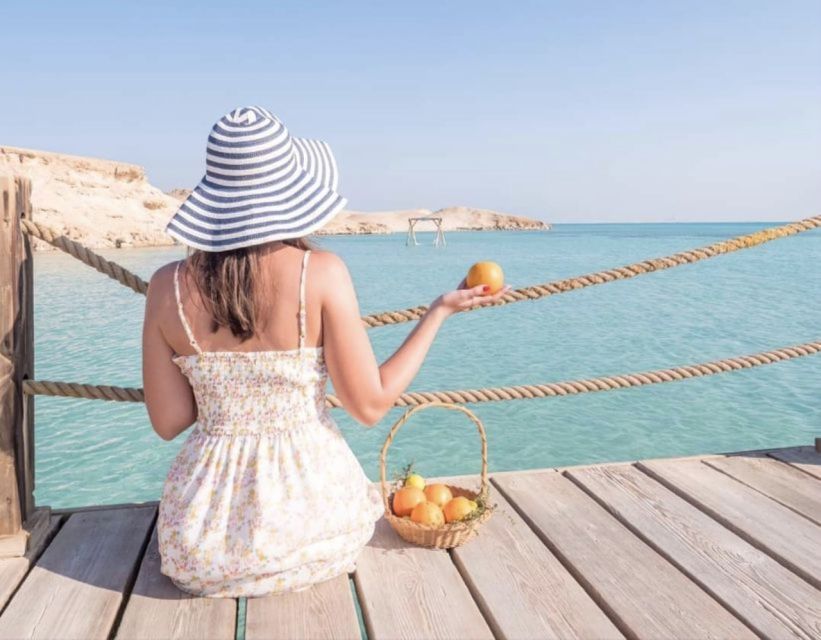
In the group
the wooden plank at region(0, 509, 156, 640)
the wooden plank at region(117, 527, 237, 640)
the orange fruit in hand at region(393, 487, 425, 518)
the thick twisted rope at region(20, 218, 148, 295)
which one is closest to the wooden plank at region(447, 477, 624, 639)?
the orange fruit in hand at region(393, 487, 425, 518)

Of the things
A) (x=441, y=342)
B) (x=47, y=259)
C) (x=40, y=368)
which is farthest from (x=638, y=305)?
(x=47, y=259)

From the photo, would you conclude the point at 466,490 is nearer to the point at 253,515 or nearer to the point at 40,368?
the point at 253,515

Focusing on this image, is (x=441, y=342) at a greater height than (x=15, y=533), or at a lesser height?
lesser

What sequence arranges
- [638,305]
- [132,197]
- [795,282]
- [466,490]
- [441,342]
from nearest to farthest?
[466,490], [441,342], [638,305], [795,282], [132,197]

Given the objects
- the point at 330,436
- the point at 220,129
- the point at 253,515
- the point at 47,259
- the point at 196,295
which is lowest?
the point at 47,259

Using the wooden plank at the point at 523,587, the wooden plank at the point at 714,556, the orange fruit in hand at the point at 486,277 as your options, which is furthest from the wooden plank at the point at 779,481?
the orange fruit in hand at the point at 486,277

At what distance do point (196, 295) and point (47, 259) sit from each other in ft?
104

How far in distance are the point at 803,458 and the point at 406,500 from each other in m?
2.06

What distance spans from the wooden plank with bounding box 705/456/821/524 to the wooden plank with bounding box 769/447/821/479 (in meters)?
0.05

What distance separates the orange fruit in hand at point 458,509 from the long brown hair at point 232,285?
1.04 meters

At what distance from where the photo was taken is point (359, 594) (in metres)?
2.17

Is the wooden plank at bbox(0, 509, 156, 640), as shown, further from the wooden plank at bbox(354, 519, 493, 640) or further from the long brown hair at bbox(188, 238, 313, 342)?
the long brown hair at bbox(188, 238, 313, 342)

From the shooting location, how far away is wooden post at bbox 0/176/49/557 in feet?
8.11

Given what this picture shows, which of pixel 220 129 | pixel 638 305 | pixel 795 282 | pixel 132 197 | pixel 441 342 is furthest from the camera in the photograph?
pixel 132 197
